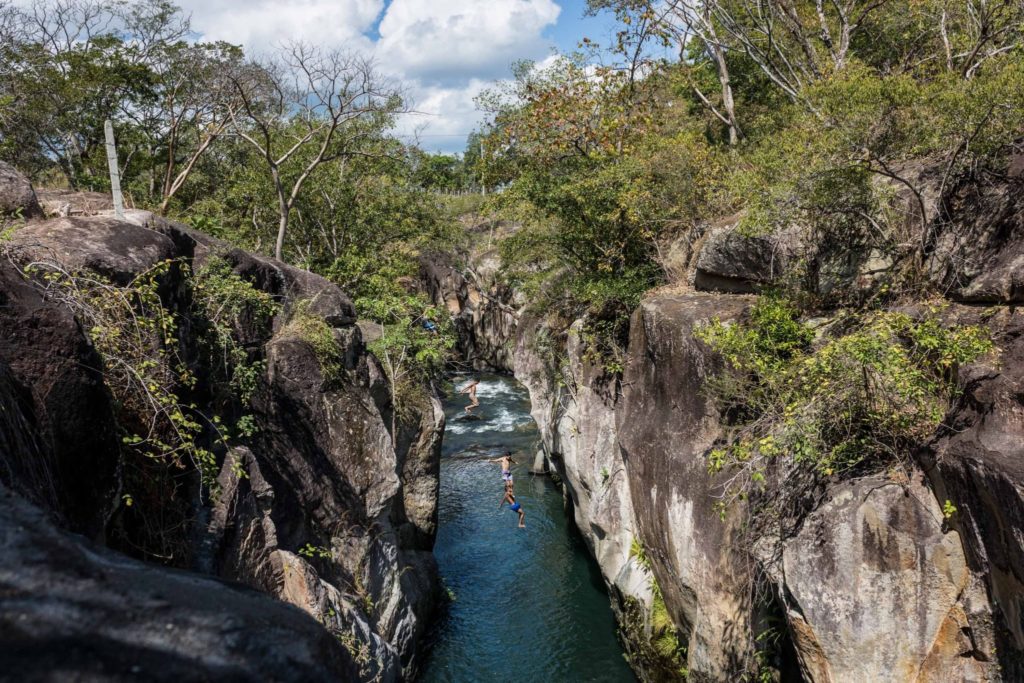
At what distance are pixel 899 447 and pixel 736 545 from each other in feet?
8.71

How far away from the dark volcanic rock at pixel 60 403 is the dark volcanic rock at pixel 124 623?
268cm

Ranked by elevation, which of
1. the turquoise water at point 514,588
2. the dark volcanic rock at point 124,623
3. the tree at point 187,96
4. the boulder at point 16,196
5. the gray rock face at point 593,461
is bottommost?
the turquoise water at point 514,588

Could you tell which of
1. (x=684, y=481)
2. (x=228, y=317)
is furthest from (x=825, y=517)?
(x=228, y=317)

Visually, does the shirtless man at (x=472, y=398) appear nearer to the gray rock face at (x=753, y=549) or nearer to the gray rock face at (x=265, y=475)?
the gray rock face at (x=265, y=475)

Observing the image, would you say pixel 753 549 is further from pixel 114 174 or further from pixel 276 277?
pixel 114 174

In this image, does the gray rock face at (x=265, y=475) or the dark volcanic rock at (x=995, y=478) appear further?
the dark volcanic rock at (x=995, y=478)

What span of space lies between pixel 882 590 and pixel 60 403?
28.3 feet

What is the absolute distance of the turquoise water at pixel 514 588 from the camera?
1355 centimetres

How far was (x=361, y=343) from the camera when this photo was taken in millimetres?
13656

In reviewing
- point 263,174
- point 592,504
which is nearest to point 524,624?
point 592,504

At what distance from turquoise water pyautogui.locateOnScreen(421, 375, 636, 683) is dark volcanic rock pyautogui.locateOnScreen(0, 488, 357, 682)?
38.8 feet

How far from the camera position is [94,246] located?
8.22 m

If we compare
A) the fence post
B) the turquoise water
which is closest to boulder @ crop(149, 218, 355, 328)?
the fence post

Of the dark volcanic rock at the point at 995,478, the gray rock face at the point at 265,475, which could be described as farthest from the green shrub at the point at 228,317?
the dark volcanic rock at the point at 995,478
